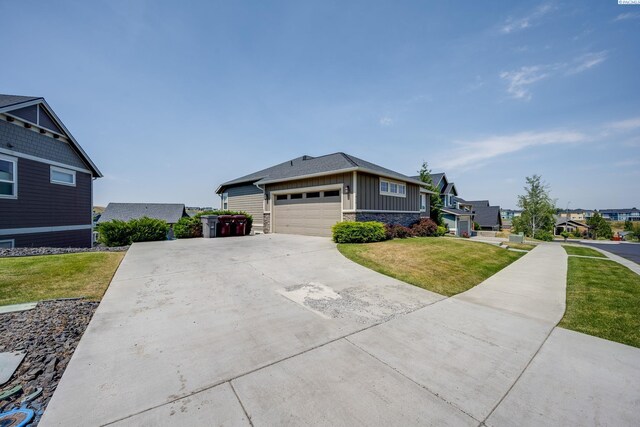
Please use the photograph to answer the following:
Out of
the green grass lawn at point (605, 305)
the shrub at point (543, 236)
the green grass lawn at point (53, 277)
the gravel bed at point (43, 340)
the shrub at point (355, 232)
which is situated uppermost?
the shrub at point (355, 232)

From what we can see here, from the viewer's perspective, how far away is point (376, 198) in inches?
524

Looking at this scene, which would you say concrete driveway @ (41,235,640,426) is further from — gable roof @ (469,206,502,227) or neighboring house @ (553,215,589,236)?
neighboring house @ (553,215,589,236)

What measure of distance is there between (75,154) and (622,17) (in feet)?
75.5

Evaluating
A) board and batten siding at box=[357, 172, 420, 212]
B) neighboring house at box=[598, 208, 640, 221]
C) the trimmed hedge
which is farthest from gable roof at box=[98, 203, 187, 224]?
neighboring house at box=[598, 208, 640, 221]

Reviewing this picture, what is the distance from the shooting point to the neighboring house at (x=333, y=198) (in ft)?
40.1

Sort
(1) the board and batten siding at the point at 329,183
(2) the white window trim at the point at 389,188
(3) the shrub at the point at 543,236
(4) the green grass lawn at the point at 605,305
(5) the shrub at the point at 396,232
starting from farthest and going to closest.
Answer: (3) the shrub at the point at 543,236
(2) the white window trim at the point at 389,188
(5) the shrub at the point at 396,232
(1) the board and batten siding at the point at 329,183
(4) the green grass lawn at the point at 605,305

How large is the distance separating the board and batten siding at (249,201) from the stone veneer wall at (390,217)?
8212 mm

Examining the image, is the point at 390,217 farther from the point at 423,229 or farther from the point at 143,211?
the point at 143,211

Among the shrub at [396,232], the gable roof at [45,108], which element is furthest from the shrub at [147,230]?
the shrub at [396,232]

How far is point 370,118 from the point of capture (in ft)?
46.2

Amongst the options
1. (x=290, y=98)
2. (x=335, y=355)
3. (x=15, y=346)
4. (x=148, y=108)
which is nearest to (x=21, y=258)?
(x=15, y=346)

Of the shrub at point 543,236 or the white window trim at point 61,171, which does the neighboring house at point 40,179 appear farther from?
the shrub at point 543,236

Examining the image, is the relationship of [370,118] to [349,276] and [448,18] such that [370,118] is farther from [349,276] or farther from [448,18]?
[349,276]

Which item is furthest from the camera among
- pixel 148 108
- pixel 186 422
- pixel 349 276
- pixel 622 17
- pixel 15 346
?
pixel 148 108
